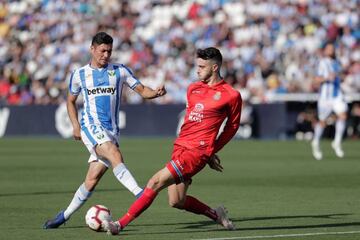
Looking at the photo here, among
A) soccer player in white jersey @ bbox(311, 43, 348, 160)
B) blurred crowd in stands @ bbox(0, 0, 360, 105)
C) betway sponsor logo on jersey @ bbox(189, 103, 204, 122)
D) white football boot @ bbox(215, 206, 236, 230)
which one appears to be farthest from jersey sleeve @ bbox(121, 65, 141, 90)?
blurred crowd in stands @ bbox(0, 0, 360, 105)

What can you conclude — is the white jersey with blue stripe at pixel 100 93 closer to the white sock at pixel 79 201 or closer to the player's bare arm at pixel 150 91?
the player's bare arm at pixel 150 91

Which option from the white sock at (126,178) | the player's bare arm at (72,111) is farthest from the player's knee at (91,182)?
the player's bare arm at (72,111)

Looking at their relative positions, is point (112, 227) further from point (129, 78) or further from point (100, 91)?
point (129, 78)

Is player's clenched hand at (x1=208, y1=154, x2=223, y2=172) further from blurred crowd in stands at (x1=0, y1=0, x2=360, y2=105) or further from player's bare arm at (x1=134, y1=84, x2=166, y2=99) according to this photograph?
blurred crowd in stands at (x1=0, y1=0, x2=360, y2=105)

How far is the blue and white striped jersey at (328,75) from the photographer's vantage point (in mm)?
24553

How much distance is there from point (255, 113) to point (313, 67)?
250 centimetres

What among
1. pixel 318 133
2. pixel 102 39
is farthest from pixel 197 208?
pixel 318 133

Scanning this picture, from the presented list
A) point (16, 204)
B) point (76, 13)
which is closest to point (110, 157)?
point (16, 204)

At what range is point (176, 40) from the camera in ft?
125

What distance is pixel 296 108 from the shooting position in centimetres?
3391

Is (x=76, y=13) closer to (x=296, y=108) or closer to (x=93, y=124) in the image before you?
(x=296, y=108)

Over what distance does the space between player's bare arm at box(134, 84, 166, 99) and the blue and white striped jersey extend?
13.0m

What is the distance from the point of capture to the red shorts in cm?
1070

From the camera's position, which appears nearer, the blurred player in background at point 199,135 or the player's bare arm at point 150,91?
the blurred player in background at point 199,135
